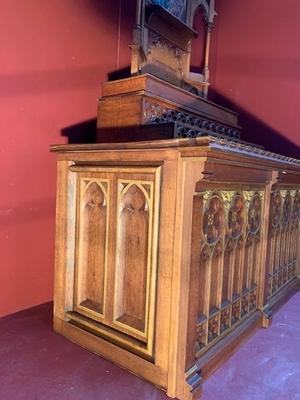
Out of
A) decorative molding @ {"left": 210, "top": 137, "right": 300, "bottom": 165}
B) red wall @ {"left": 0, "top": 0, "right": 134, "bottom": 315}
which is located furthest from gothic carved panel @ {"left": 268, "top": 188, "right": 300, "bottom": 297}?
red wall @ {"left": 0, "top": 0, "right": 134, "bottom": 315}

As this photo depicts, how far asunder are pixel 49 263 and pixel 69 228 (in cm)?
50

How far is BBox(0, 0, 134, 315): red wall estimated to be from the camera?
1.63 m

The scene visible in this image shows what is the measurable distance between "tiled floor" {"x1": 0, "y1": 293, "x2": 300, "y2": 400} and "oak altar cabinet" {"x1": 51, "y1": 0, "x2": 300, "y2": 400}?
0.05 meters

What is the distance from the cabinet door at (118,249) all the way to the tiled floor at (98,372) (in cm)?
14

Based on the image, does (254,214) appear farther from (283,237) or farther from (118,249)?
(118,249)

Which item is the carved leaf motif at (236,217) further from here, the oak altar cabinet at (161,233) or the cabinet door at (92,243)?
the cabinet door at (92,243)

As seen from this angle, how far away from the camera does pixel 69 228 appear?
1.49 m

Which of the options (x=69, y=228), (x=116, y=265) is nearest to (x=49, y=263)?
(x=69, y=228)

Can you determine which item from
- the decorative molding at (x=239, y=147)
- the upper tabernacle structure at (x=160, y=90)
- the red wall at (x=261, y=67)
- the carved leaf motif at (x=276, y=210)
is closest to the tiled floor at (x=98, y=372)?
the carved leaf motif at (x=276, y=210)

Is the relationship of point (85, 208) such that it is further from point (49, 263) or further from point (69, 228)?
point (49, 263)

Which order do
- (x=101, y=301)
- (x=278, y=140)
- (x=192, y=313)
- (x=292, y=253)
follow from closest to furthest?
(x=192, y=313) < (x=101, y=301) < (x=292, y=253) < (x=278, y=140)

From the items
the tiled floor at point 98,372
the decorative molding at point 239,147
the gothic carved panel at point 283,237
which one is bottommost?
the tiled floor at point 98,372

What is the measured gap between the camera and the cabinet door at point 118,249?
1217 mm

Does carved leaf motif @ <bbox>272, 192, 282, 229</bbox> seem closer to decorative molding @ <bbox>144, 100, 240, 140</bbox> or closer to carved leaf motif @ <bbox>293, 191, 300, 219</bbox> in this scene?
carved leaf motif @ <bbox>293, 191, 300, 219</bbox>
